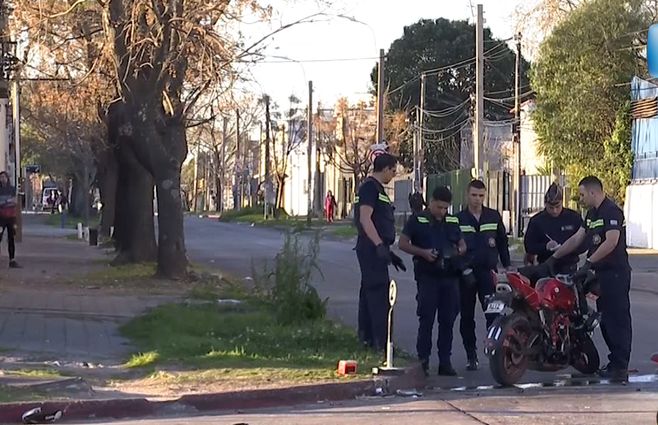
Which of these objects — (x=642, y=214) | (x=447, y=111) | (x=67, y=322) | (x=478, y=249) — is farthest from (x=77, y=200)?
(x=478, y=249)

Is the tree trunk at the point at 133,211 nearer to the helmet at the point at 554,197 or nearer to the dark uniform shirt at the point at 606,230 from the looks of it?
the helmet at the point at 554,197

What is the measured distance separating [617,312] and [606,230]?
32.5 inches

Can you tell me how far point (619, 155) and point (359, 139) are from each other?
34.5 meters

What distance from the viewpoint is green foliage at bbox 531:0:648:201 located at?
41344mm

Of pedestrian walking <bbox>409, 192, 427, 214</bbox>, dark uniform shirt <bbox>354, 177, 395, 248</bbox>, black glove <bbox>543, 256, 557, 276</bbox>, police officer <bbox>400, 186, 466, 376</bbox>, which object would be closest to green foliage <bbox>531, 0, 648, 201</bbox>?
pedestrian walking <bbox>409, 192, 427, 214</bbox>

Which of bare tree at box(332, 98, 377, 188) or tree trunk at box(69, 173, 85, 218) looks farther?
tree trunk at box(69, 173, 85, 218)

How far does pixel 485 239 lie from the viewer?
496 inches

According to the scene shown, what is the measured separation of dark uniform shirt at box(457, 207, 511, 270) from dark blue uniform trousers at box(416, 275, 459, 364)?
1.42 feet

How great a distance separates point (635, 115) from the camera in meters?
37.6

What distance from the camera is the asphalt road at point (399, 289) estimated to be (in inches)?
522

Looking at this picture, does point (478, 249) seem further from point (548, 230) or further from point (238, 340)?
point (238, 340)

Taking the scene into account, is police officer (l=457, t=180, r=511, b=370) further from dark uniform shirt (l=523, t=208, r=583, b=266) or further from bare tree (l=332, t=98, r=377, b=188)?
bare tree (l=332, t=98, r=377, b=188)

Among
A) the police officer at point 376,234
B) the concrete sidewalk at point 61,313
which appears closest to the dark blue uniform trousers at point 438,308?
the police officer at point 376,234

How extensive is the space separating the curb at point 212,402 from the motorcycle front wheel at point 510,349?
87 cm
